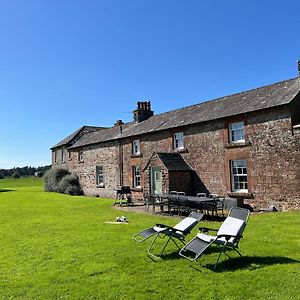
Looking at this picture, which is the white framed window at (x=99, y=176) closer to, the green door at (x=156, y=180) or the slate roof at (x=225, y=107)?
the slate roof at (x=225, y=107)

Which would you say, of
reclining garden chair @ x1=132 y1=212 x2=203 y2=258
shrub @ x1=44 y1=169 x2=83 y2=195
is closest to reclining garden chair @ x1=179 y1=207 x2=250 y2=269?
reclining garden chair @ x1=132 y1=212 x2=203 y2=258

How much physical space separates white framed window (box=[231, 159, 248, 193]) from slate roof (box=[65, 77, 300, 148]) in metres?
2.80

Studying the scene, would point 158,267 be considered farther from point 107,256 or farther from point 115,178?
point 115,178

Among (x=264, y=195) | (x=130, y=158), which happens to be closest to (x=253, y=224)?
(x=264, y=195)

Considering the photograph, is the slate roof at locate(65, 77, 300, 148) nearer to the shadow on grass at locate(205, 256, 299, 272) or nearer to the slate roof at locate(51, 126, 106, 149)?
the shadow on grass at locate(205, 256, 299, 272)

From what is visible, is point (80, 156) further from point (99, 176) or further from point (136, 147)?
point (136, 147)

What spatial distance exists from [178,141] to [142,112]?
355 inches

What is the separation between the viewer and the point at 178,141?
23031 millimetres

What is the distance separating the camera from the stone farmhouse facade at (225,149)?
16.5 m

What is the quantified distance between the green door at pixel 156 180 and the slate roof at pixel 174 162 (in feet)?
3.29

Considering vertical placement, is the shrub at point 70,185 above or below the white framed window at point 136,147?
below

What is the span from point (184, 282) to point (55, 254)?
156 inches

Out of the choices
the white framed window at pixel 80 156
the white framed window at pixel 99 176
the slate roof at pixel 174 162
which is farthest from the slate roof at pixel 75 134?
the slate roof at pixel 174 162

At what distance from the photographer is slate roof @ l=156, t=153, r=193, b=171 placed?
20.9m
